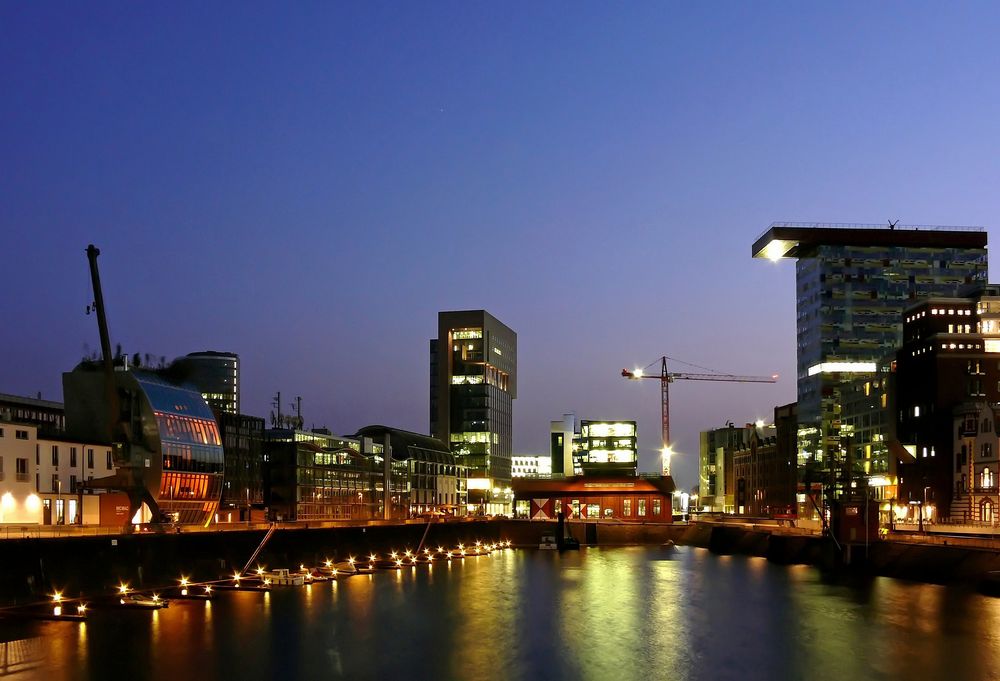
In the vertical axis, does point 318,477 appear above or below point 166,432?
below

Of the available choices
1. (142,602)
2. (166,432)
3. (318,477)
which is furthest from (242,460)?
(142,602)

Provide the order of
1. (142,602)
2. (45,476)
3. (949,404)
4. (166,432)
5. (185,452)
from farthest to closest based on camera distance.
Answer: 1. (949,404)
2. (185,452)
3. (166,432)
4. (45,476)
5. (142,602)

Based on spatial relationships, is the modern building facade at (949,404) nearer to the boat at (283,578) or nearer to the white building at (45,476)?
the boat at (283,578)

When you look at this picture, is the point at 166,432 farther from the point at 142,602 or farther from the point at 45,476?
the point at 142,602

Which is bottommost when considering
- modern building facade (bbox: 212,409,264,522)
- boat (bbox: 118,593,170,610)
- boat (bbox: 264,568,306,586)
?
boat (bbox: 264,568,306,586)

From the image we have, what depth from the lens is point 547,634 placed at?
234 feet

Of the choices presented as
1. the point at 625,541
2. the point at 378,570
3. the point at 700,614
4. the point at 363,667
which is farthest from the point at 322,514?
the point at 363,667

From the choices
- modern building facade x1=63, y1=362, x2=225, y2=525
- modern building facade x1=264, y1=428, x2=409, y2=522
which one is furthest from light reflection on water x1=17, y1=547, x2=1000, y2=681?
modern building facade x1=264, y1=428, x2=409, y2=522

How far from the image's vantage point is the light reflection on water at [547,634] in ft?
189

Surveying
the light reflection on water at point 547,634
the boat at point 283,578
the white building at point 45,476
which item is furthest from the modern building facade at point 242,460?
the light reflection on water at point 547,634

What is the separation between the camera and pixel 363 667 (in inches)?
2293

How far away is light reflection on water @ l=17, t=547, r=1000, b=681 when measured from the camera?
57.6m

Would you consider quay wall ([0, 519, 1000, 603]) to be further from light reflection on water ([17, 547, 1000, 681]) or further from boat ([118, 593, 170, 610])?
light reflection on water ([17, 547, 1000, 681])

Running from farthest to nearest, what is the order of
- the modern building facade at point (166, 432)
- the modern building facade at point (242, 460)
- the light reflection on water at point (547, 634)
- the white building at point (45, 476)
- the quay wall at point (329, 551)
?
the modern building facade at point (242, 460) → the modern building facade at point (166, 432) → the white building at point (45, 476) → the quay wall at point (329, 551) → the light reflection on water at point (547, 634)
